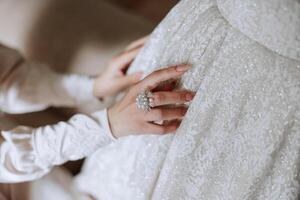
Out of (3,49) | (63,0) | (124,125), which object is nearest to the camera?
(124,125)

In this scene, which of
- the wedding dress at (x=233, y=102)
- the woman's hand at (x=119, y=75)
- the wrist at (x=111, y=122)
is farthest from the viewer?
the woman's hand at (x=119, y=75)

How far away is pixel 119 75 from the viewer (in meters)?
0.78

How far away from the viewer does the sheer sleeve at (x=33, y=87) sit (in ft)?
2.76

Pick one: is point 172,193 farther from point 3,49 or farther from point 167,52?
point 3,49

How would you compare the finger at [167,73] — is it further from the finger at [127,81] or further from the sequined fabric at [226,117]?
the finger at [127,81]

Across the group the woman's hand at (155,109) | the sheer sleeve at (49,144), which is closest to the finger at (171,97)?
the woman's hand at (155,109)

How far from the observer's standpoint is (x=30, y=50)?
1106mm

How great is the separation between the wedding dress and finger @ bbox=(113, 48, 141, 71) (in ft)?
0.39

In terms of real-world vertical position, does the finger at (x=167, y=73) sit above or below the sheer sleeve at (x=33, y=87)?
above

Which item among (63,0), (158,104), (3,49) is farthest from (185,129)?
(63,0)

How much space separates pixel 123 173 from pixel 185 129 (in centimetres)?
17

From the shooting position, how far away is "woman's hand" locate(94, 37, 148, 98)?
0.75 m

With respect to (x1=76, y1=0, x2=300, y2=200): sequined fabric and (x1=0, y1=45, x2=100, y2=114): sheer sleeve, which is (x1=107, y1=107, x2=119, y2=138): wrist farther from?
(x1=0, y1=45, x2=100, y2=114): sheer sleeve

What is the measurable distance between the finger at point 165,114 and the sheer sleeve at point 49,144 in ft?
0.28
